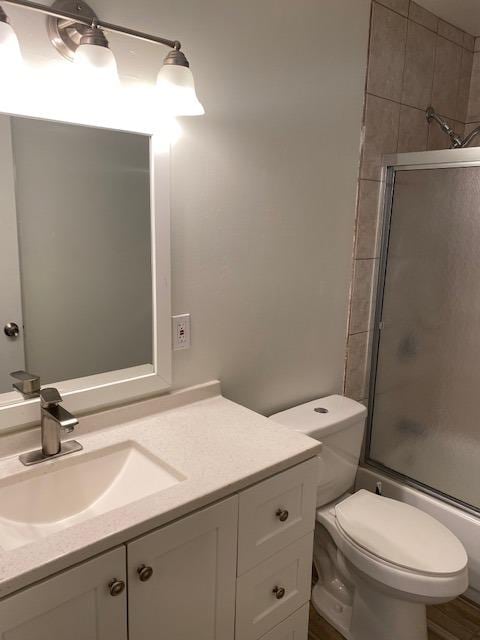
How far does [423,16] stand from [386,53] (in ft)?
1.02

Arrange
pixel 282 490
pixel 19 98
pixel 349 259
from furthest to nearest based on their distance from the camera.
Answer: pixel 349 259 < pixel 282 490 < pixel 19 98

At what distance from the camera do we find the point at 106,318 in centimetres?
141

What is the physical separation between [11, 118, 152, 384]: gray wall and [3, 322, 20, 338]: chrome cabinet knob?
1.0 inches

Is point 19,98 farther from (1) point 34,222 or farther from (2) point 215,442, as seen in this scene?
(2) point 215,442

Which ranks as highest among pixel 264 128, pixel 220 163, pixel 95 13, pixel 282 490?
pixel 95 13

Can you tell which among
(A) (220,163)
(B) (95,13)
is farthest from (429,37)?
(B) (95,13)

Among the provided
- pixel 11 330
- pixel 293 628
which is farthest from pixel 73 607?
pixel 293 628

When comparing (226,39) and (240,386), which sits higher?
(226,39)

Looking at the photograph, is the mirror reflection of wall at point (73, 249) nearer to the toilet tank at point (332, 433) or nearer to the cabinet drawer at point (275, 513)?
the cabinet drawer at point (275, 513)

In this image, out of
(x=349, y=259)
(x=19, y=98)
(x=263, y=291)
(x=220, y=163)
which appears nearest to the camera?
(x=19, y=98)

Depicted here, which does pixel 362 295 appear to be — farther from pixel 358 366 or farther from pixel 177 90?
pixel 177 90

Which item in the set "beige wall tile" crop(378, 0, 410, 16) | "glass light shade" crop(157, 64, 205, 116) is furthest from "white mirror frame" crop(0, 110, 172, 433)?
"beige wall tile" crop(378, 0, 410, 16)

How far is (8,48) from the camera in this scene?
1.01 meters

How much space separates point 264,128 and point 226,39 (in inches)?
11.1
